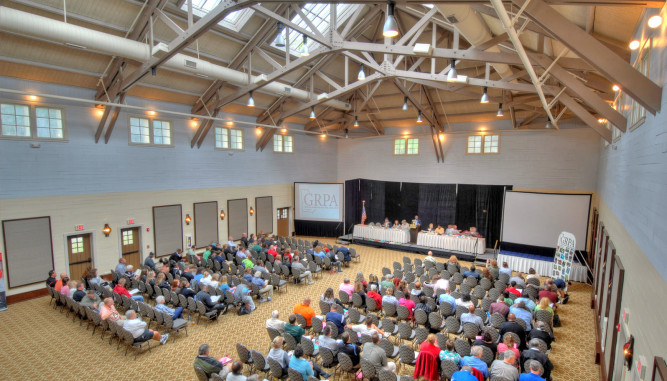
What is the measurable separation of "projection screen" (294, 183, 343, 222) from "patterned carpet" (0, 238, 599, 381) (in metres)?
8.75

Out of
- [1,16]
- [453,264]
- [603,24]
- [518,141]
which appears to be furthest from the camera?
[518,141]

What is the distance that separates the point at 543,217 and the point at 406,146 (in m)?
7.93

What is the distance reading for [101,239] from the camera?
39.2 ft

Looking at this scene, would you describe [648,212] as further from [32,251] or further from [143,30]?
[32,251]

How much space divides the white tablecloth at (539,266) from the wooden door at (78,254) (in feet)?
51.2

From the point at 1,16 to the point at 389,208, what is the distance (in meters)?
16.7

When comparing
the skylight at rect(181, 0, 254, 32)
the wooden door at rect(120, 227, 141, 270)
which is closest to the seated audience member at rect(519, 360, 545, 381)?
the skylight at rect(181, 0, 254, 32)

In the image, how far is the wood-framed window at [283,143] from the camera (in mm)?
18219

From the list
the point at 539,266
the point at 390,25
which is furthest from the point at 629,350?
the point at 539,266

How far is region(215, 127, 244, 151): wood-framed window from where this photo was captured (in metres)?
15.6

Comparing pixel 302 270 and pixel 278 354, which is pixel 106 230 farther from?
pixel 278 354

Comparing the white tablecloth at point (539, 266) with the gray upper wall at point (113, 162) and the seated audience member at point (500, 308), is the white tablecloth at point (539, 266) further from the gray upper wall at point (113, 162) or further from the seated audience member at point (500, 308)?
the gray upper wall at point (113, 162)

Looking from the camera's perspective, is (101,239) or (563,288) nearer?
(563,288)

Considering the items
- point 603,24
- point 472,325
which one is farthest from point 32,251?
point 603,24
